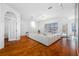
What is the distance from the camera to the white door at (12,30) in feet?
5.71

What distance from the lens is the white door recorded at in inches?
68.5

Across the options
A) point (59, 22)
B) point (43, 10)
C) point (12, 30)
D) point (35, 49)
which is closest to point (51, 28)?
point (59, 22)

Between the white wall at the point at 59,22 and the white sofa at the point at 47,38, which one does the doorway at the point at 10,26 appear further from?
the white wall at the point at 59,22

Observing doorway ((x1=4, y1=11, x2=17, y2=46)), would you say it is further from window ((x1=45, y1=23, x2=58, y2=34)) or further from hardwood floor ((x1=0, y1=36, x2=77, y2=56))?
window ((x1=45, y1=23, x2=58, y2=34))

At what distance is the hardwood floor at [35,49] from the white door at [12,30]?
150 mm

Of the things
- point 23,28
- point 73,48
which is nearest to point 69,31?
point 73,48

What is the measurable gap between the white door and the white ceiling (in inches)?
12.7

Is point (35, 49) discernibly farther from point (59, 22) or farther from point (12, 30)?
point (59, 22)

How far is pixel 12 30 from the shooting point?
1.79 meters

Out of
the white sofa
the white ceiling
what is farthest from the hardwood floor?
the white ceiling

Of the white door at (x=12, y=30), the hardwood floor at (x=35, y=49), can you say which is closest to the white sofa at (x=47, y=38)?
the hardwood floor at (x=35, y=49)

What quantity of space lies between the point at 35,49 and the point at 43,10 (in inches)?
38.7

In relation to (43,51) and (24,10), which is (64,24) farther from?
(24,10)

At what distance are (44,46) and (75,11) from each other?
111cm
